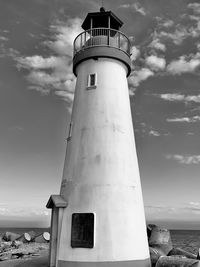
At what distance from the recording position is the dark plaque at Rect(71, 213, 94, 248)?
11.5 metres

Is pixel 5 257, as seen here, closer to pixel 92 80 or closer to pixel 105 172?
pixel 105 172

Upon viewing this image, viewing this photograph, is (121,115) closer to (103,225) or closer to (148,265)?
(103,225)

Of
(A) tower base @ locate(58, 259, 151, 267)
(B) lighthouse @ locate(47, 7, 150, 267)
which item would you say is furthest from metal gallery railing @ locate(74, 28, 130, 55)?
(A) tower base @ locate(58, 259, 151, 267)

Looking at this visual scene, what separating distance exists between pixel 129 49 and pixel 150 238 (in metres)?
11.2

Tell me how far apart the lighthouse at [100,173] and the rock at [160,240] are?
5.98 meters

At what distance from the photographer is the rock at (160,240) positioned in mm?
18000

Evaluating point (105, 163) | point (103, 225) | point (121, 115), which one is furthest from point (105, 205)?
point (121, 115)

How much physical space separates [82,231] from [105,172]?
7.66ft

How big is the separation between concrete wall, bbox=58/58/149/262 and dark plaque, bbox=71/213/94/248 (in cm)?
15

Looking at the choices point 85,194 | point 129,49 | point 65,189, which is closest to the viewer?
point 85,194

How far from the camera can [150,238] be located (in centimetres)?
1908

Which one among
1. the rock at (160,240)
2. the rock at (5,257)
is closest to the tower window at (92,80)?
the rock at (160,240)

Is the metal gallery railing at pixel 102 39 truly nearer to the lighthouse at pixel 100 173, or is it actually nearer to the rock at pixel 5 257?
the lighthouse at pixel 100 173

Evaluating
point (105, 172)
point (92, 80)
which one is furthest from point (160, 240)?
point (92, 80)
